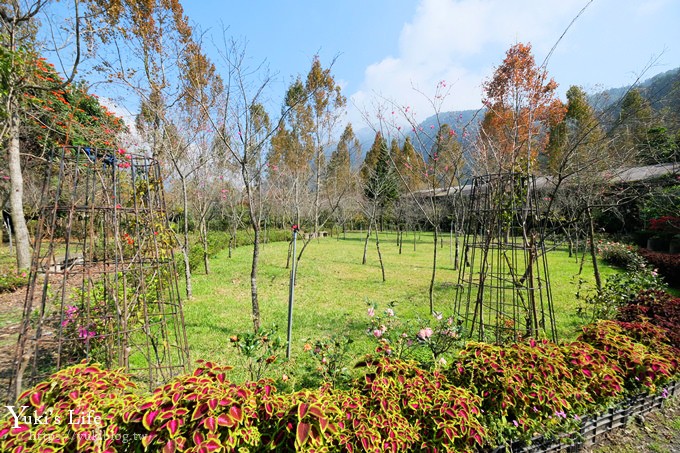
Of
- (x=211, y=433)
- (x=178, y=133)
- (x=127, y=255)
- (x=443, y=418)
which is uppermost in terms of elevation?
(x=178, y=133)

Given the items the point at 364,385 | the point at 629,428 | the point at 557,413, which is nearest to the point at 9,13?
the point at 364,385

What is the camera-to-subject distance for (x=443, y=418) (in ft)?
6.37

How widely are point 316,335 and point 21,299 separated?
6944 mm

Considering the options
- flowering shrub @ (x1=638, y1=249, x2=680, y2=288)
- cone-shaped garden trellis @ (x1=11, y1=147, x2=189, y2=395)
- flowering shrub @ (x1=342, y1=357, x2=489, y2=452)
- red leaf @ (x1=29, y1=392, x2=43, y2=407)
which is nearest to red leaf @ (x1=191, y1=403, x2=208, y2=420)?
flowering shrub @ (x1=342, y1=357, x2=489, y2=452)

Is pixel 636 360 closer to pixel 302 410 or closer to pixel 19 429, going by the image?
pixel 302 410

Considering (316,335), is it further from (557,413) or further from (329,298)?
(557,413)

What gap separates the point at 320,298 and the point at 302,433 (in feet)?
18.5

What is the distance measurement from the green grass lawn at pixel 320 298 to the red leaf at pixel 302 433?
5.18 feet

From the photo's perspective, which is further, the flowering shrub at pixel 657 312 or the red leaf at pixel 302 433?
the flowering shrub at pixel 657 312

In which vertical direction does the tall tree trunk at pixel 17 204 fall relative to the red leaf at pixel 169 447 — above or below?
above

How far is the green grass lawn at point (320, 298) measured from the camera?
472 cm

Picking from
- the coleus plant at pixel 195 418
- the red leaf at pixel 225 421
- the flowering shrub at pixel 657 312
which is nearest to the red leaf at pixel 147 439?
the coleus plant at pixel 195 418

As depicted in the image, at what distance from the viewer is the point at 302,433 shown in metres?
1.61

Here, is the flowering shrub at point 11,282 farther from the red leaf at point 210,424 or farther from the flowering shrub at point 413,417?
the flowering shrub at point 413,417
